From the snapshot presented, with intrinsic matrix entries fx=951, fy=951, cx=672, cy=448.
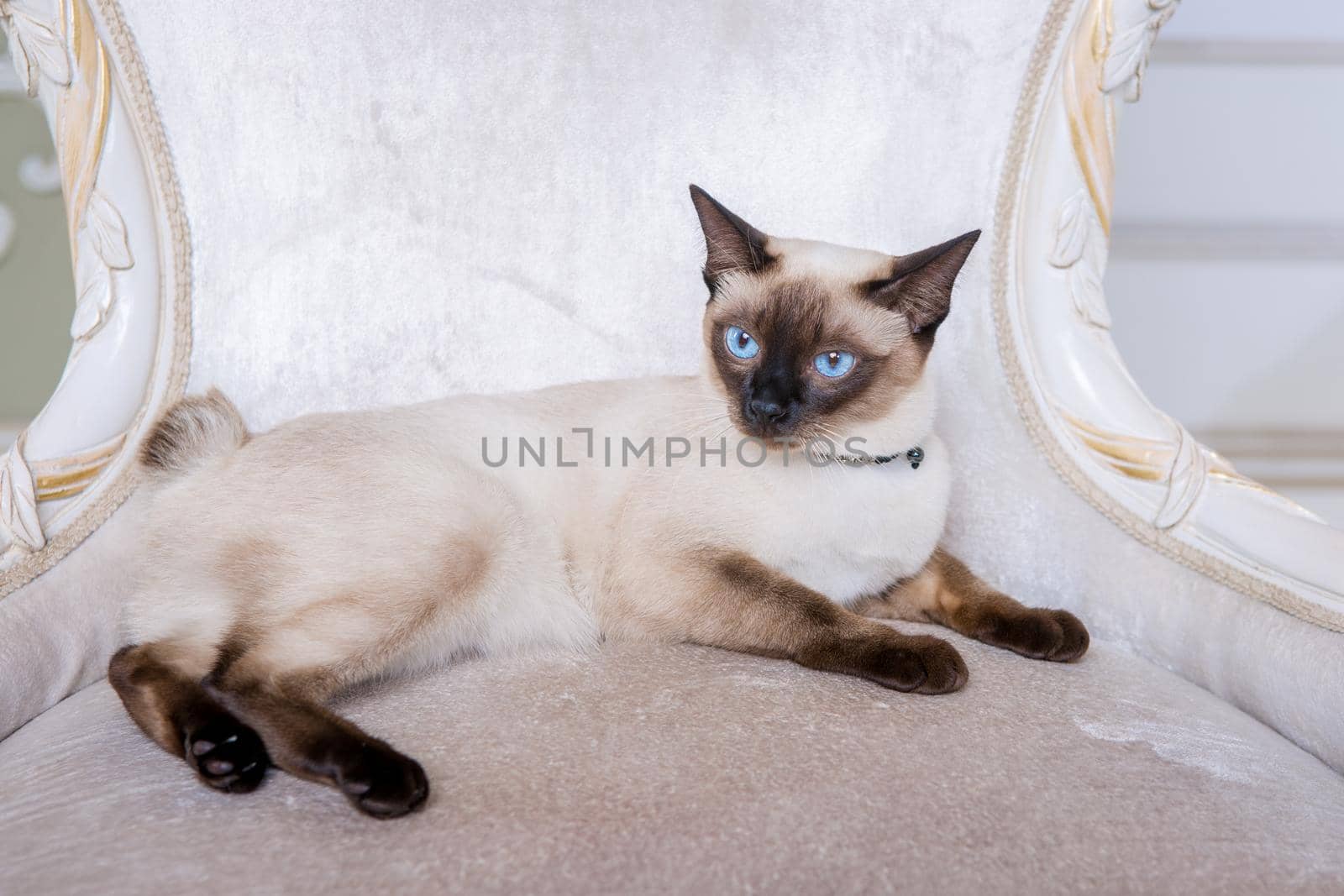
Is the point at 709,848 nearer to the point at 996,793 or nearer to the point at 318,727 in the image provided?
the point at 996,793

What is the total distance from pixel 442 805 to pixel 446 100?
1215 millimetres

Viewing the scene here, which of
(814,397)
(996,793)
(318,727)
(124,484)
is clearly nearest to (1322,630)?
(996,793)

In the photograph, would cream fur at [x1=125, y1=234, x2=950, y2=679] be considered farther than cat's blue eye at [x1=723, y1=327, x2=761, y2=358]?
No

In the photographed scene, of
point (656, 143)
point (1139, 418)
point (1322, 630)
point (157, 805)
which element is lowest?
point (157, 805)

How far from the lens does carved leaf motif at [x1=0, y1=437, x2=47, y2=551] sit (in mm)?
1372

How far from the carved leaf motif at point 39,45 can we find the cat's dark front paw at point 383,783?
1.20 meters

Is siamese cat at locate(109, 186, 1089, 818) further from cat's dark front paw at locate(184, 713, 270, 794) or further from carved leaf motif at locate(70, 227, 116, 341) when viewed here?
carved leaf motif at locate(70, 227, 116, 341)

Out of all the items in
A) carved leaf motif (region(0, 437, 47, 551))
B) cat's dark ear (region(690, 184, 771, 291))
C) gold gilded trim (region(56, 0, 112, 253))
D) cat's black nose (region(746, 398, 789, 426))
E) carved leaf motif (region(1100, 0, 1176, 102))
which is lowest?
carved leaf motif (region(0, 437, 47, 551))

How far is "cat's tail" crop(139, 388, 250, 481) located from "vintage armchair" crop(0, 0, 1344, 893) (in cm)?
14

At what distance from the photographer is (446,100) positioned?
1671 millimetres

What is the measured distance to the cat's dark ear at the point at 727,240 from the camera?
4.72 ft

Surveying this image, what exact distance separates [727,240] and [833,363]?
26cm

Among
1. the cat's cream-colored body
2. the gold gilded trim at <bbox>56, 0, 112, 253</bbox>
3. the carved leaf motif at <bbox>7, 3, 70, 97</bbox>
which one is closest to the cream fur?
the cat's cream-colored body

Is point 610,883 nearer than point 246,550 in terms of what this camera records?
Yes
